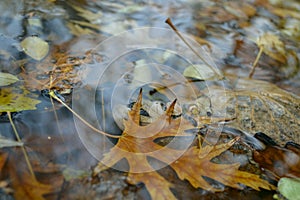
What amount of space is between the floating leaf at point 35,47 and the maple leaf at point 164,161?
0.60 meters

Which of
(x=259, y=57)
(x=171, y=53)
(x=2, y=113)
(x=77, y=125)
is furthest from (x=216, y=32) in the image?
(x=2, y=113)

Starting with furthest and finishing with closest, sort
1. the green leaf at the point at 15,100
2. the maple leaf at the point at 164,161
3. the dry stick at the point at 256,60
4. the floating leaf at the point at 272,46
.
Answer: the floating leaf at the point at 272,46
the dry stick at the point at 256,60
the green leaf at the point at 15,100
the maple leaf at the point at 164,161

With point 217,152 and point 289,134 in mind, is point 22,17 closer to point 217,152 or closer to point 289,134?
point 217,152

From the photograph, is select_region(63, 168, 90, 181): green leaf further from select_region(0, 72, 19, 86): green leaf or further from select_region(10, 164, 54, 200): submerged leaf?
select_region(0, 72, 19, 86): green leaf

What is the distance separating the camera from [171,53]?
1543mm

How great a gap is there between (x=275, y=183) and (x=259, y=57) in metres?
1.00

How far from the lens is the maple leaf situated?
83cm

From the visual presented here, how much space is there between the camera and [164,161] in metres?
0.89

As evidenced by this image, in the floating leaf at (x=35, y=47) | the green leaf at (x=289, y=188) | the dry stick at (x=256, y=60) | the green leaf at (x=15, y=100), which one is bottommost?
the green leaf at (x=289, y=188)

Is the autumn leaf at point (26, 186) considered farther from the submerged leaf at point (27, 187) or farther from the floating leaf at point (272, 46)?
the floating leaf at point (272, 46)

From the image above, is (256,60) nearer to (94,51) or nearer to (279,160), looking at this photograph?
(279,160)

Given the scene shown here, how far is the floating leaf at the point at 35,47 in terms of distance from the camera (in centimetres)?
128

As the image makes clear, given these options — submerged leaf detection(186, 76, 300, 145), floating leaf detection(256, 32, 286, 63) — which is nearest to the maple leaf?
submerged leaf detection(186, 76, 300, 145)

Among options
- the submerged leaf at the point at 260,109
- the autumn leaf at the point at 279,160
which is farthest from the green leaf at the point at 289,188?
the submerged leaf at the point at 260,109
